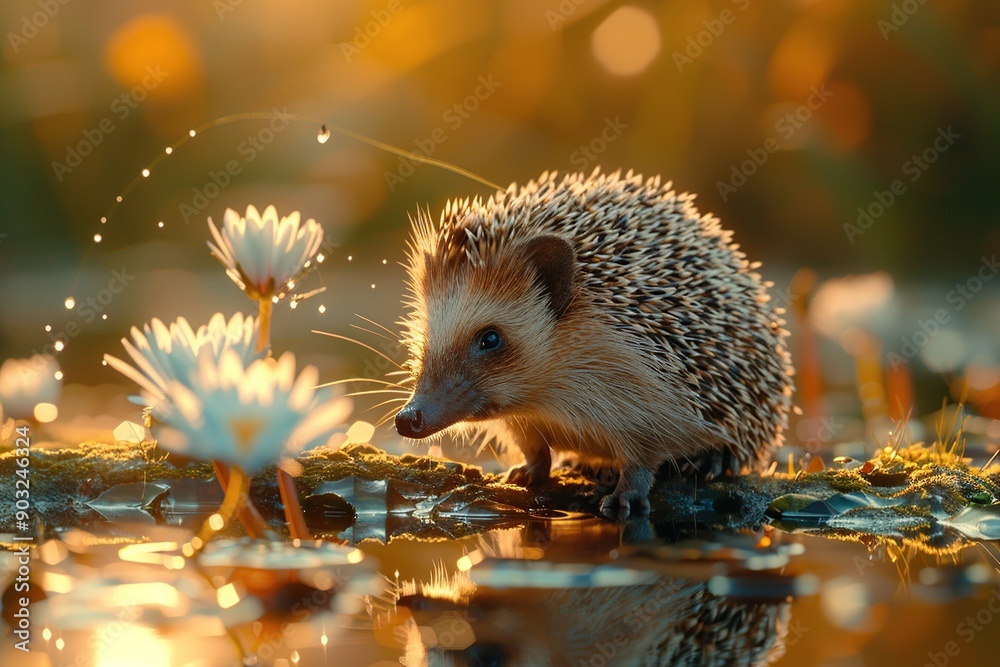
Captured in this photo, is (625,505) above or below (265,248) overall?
below

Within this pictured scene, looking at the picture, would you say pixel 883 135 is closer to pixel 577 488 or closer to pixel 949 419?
pixel 949 419

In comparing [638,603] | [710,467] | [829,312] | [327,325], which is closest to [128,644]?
[638,603]

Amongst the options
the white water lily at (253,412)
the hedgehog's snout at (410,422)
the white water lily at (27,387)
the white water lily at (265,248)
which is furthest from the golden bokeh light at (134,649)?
the white water lily at (27,387)

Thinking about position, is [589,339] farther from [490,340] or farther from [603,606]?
[603,606]

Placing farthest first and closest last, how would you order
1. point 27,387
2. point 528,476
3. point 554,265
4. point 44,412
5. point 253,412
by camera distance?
point 528,476, point 554,265, point 44,412, point 27,387, point 253,412

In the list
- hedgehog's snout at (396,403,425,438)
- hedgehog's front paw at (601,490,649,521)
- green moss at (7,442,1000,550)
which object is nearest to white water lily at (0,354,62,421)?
green moss at (7,442,1000,550)

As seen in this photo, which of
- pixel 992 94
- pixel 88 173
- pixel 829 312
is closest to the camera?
pixel 829 312

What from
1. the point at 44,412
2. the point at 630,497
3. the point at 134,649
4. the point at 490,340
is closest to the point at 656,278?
the point at 490,340
